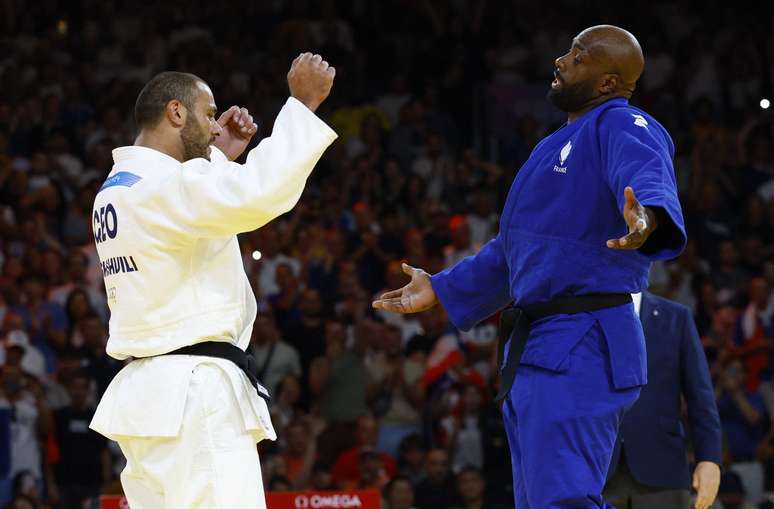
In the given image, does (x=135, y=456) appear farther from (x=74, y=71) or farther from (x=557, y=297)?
(x=74, y=71)

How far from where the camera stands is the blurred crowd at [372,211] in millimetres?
9617


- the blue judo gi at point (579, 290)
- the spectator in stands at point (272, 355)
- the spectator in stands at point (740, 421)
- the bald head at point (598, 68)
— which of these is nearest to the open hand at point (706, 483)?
the blue judo gi at point (579, 290)

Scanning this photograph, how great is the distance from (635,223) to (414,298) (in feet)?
3.95

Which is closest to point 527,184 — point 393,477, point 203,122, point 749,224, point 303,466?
point 203,122

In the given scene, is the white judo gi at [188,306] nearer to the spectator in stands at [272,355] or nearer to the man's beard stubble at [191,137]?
the man's beard stubble at [191,137]

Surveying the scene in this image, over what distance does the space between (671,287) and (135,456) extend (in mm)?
7499

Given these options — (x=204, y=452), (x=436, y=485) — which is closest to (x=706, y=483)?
(x=204, y=452)

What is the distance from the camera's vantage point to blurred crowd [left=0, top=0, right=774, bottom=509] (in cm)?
962

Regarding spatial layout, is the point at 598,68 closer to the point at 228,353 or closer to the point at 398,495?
the point at 228,353

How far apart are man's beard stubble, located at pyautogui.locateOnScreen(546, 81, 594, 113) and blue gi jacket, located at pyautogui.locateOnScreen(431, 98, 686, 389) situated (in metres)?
0.08

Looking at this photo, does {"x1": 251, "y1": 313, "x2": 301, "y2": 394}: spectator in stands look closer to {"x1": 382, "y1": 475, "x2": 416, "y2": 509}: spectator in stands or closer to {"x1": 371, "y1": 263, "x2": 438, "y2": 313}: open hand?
{"x1": 382, "y1": 475, "x2": 416, "y2": 509}: spectator in stands

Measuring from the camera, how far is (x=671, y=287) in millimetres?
11078

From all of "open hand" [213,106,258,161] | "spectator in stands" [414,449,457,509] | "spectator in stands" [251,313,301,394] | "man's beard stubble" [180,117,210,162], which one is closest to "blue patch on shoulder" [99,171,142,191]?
"man's beard stubble" [180,117,210,162]

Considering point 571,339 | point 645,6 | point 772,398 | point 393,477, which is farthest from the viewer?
point 645,6
